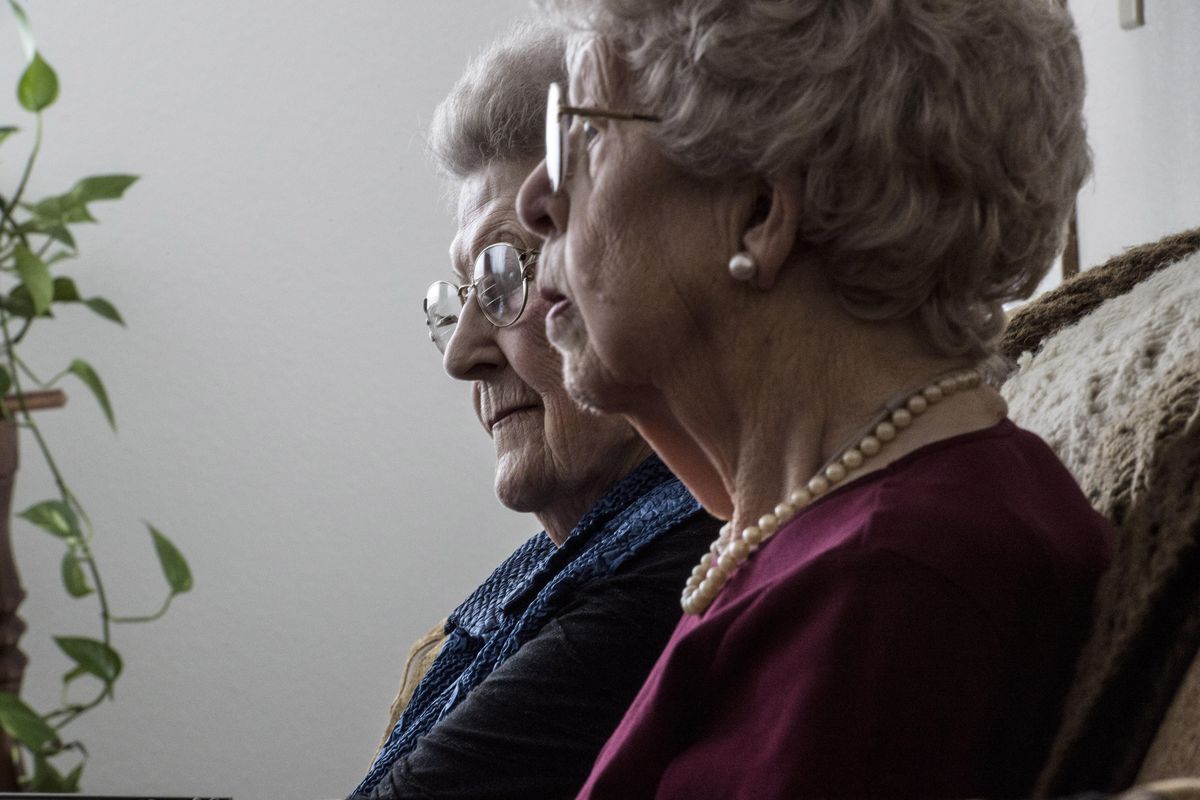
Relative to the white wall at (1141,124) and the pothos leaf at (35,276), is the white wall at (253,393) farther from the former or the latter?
the white wall at (1141,124)

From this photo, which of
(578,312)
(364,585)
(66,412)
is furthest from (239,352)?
(578,312)

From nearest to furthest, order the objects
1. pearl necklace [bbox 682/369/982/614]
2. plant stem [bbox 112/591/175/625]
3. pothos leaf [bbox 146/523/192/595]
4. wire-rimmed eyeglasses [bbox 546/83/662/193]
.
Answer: pearl necklace [bbox 682/369/982/614] → wire-rimmed eyeglasses [bbox 546/83/662/193] → pothos leaf [bbox 146/523/192/595] → plant stem [bbox 112/591/175/625]

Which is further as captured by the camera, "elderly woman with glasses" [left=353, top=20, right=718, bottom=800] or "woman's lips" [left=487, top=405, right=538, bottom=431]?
"woman's lips" [left=487, top=405, right=538, bottom=431]

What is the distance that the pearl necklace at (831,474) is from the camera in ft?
2.25

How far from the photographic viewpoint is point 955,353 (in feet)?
2.42

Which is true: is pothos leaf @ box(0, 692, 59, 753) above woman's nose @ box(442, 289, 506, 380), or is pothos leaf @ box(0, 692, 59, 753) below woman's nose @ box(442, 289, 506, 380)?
below

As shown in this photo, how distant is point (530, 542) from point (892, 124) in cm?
86

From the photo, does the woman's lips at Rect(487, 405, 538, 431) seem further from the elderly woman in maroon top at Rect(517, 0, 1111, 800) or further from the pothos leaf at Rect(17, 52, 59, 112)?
the pothos leaf at Rect(17, 52, 59, 112)

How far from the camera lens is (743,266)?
724mm

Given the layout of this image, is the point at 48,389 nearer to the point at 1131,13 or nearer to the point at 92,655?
the point at 92,655

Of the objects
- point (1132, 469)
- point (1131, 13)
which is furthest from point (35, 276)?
point (1132, 469)

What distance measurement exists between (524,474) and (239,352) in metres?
1.81

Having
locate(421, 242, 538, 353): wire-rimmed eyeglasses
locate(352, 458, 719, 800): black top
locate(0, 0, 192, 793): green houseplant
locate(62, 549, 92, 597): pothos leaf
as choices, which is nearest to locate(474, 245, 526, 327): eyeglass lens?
locate(421, 242, 538, 353): wire-rimmed eyeglasses

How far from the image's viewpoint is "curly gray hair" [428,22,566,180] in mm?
1264
